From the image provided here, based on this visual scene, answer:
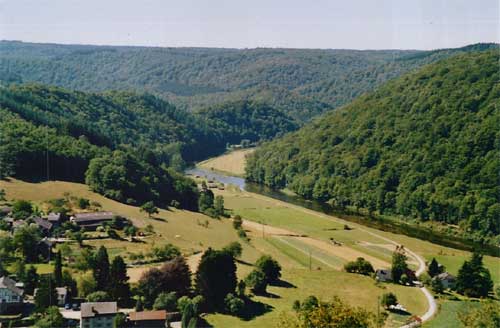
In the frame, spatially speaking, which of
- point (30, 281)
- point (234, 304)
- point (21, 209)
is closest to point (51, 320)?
point (30, 281)

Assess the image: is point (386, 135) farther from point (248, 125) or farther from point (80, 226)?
point (248, 125)

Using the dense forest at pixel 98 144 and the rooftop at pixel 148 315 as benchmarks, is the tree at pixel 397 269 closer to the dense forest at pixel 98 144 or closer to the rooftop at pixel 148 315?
the rooftop at pixel 148 315

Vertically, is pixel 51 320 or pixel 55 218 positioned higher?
pixel 55 218

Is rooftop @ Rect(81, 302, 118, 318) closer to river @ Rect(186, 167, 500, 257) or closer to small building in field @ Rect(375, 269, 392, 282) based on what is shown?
small building in field @ Rect(375, 269, 392, 282)

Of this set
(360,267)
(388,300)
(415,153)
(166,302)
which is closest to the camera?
(166,302)

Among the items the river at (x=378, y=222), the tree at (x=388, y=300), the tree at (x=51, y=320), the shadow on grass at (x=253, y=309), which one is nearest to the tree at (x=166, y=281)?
the shadow on grass at (x=253, y=309)

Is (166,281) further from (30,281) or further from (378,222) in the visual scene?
(378,222)
